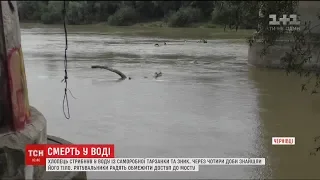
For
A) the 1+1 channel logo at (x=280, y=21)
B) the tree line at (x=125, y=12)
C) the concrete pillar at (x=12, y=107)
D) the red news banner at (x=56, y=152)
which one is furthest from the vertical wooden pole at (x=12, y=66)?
the tree line at (x=125, y=12)

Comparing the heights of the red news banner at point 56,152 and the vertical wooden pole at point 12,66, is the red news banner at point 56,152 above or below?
below

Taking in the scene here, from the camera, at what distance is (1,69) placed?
519cm

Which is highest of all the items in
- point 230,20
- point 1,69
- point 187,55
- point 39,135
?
point 230,20

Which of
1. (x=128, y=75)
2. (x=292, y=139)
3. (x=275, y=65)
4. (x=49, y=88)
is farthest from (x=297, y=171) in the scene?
(x=275, y=65)

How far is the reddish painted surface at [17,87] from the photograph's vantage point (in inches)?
208

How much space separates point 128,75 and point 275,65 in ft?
22.6

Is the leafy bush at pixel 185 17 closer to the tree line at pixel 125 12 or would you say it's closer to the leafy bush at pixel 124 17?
the tree line at pixel 125 12

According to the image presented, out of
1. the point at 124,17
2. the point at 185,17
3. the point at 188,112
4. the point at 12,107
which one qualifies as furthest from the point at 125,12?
the point at 12,107

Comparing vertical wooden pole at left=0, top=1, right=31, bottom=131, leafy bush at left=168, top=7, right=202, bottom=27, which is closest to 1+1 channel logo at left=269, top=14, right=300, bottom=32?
vertical wooden pole at left=0, top=1, right=31, bottom=131

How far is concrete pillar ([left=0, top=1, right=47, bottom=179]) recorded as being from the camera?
5074 mm

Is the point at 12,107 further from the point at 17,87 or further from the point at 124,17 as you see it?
the point at 124,17

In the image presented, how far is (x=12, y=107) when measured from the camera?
5.29 m

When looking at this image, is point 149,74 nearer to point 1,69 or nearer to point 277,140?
point 277,140

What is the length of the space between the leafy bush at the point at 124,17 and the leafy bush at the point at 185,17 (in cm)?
563
